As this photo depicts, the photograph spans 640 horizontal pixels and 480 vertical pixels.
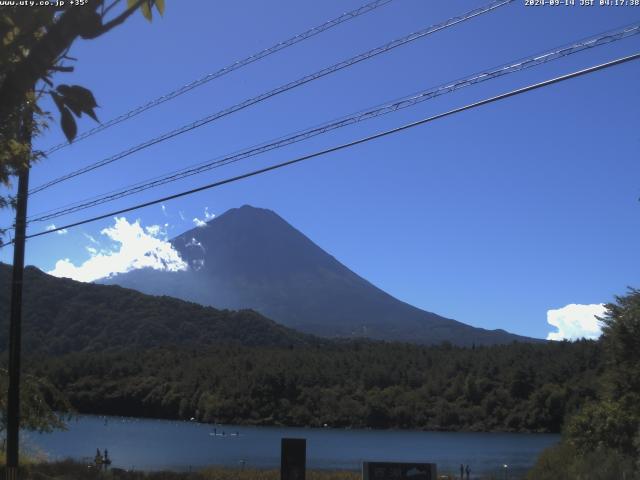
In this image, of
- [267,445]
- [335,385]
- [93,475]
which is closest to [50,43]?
[93,475]

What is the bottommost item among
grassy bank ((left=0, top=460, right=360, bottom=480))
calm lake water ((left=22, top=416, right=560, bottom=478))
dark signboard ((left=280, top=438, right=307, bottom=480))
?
calm lake water ((left=22, top=416, right=560, bottom=478))

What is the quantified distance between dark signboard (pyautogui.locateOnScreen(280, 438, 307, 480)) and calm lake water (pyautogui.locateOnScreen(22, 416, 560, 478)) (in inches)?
1864

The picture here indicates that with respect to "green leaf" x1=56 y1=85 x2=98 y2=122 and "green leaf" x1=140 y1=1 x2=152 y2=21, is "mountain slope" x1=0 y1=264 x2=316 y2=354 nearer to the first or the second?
"green leaf" x1=56 y1=85 x2=98 y2=122

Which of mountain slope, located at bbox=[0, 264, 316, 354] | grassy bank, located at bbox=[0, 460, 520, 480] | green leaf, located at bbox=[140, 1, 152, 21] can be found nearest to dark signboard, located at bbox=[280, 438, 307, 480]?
grassy bank, located at bbox=[0, 460, 520, 480]

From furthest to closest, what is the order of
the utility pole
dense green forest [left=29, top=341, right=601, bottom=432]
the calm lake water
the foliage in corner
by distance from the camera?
dense green forest [left=29, top=341, right=601, bottom=432] → the calm lake water → the utility pole → the foliage in corner

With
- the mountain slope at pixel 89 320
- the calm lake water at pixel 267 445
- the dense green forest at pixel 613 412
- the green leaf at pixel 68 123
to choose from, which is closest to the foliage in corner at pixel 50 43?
the green leaf at pixel 68 123

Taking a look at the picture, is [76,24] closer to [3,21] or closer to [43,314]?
[3,21]

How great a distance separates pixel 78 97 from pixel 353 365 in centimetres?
16084

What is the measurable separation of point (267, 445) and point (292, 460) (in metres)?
90.3

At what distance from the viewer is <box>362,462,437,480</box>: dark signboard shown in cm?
1242

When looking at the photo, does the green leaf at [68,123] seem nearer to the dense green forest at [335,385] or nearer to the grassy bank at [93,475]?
the grassy bank at [93,475]

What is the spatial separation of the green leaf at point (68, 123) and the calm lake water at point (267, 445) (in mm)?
57438

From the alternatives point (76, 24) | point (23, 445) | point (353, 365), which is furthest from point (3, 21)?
point (353, 365)

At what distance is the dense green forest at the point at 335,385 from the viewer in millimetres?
135500
